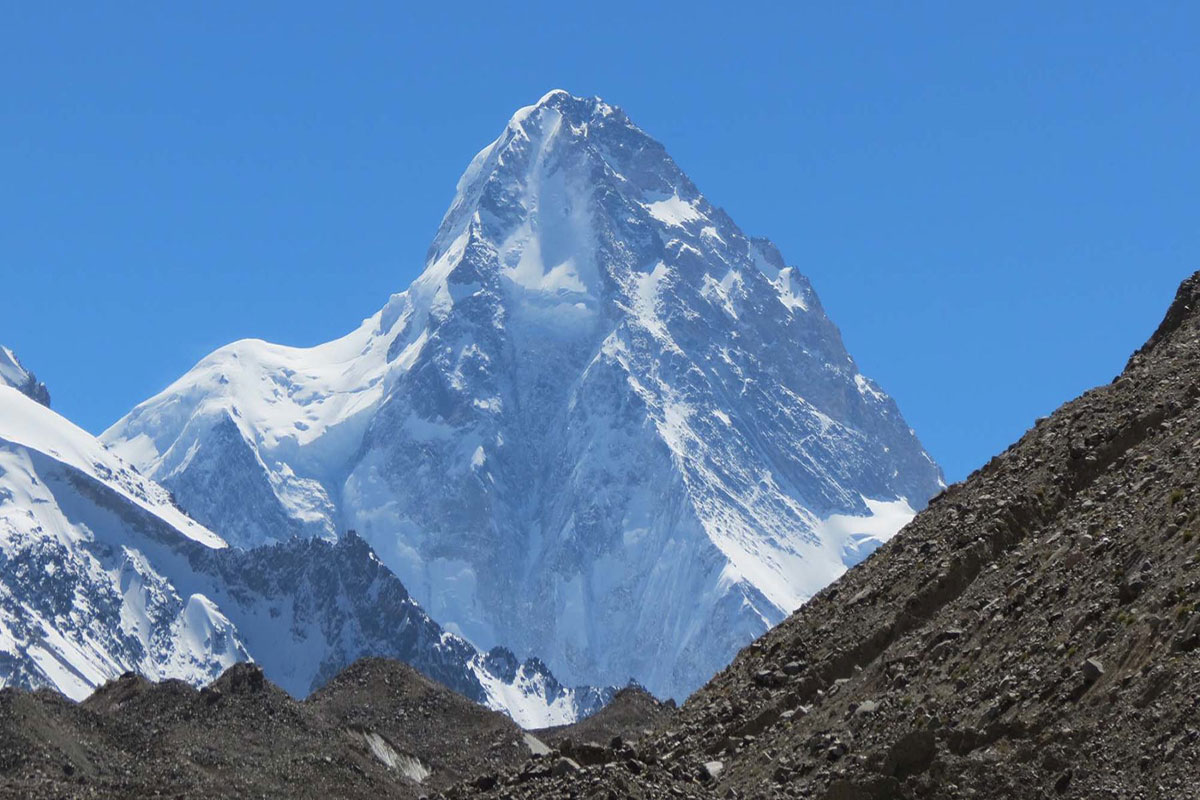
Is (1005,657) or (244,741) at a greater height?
(244,741)

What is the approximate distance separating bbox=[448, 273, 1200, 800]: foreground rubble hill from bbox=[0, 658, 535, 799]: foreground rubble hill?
117ft

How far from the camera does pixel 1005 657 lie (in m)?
40.5

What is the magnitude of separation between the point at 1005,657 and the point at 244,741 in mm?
55295

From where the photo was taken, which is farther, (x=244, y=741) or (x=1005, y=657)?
(x=244, y=741)

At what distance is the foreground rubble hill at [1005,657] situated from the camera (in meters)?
37.5

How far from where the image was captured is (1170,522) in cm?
4050

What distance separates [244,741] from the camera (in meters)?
91.6

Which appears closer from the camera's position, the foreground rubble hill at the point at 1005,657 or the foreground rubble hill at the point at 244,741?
the foreground rubble hill at the point at 1005,657

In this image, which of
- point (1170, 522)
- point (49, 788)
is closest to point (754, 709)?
point (1170, 522)

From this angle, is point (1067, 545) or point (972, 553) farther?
point (972, 553)

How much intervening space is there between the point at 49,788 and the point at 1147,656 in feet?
153

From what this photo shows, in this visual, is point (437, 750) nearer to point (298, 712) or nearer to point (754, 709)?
point (298, 712)

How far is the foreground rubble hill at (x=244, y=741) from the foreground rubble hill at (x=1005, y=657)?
3570 cm

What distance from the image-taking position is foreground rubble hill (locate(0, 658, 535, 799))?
81.7 meters
